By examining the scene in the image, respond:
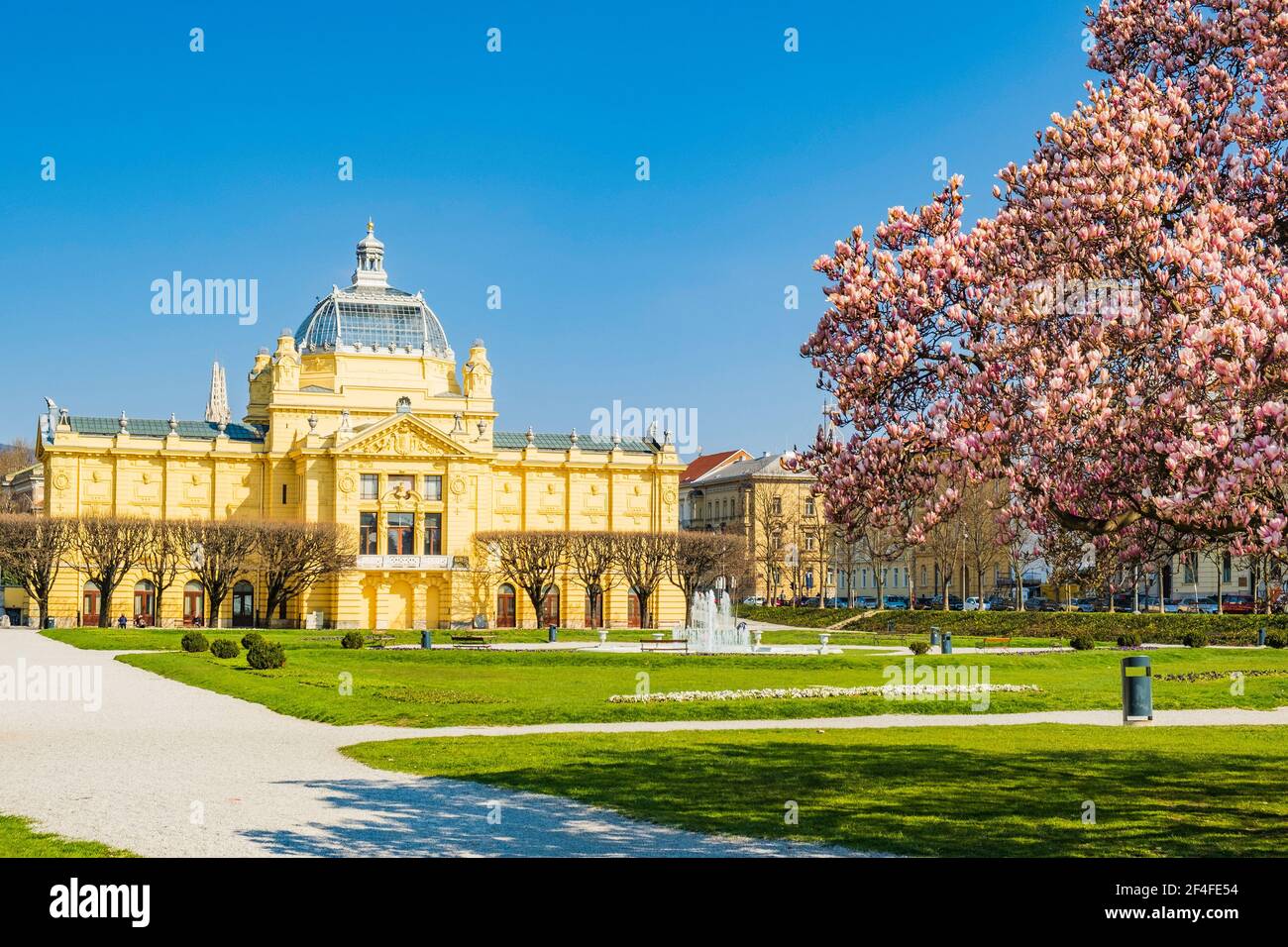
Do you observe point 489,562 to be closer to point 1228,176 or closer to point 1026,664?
point 1026,664

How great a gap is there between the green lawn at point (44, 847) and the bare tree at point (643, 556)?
7050 cm

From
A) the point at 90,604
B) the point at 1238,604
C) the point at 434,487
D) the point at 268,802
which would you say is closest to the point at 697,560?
the point at 434,487

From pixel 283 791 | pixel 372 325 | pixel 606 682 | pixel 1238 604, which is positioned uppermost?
pixel 372 325

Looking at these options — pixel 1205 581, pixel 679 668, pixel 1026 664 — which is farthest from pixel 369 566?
pixel 1205 581

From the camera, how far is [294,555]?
79.9 meters

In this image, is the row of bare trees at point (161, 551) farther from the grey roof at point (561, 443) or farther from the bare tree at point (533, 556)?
the grey roof at point (561, 443)

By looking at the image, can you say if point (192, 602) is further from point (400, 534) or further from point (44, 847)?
point (44, 847)

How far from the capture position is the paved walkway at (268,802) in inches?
593

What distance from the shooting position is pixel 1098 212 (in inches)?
591

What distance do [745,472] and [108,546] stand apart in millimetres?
75892

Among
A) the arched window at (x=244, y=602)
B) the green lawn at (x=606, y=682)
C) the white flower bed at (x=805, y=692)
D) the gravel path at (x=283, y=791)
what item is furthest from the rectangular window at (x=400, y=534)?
the gravel path at (x=283, y=791)
